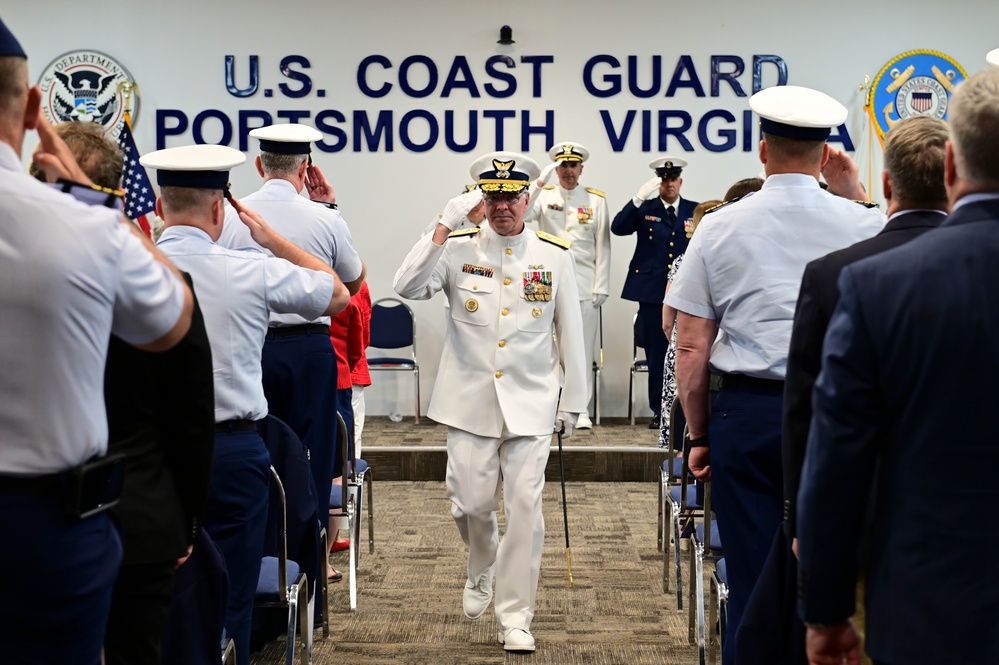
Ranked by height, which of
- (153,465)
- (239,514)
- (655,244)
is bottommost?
(239,514)

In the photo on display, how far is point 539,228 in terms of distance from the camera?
877 cm

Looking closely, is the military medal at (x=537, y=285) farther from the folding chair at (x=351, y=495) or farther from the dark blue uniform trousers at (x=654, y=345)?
the dark blue uniform trousers at (x=654, y=345)

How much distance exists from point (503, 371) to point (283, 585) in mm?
1375

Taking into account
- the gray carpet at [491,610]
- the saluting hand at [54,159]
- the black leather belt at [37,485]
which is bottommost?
the gray carpet at [491,610]

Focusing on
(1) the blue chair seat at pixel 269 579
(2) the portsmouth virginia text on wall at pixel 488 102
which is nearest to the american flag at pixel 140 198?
(2) the portsmouth virginia text on wall at pixel 488 102

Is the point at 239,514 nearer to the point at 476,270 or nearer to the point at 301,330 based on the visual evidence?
the point at 301,330

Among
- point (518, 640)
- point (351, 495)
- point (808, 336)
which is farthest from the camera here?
point (351, 495)

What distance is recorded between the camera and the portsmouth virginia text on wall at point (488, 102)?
29.8 feet

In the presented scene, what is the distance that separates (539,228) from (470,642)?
494cm

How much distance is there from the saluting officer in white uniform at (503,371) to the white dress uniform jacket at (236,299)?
4.43 ft

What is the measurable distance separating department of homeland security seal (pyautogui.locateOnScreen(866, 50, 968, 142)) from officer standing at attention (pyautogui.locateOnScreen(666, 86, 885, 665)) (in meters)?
6.50

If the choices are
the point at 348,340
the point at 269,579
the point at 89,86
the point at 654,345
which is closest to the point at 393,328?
the point at 654,345

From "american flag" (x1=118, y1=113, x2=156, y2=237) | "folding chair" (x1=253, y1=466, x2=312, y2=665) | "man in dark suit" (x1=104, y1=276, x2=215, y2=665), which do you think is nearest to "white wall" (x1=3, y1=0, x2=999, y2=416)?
"american flag" (x1=118, y1=113, x2=156, y2=237)

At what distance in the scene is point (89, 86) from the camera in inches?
361
